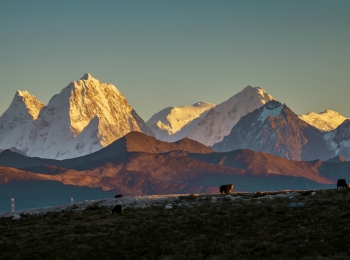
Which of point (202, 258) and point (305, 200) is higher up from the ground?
point (305, 200)

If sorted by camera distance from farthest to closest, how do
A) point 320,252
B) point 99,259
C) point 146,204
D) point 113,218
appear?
point 146,204
point 113,218
point 99,259
point 320,252

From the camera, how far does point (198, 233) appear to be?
48156mm

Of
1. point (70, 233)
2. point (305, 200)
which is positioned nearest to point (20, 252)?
point (70, 233)

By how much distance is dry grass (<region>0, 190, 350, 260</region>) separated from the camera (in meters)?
43.2

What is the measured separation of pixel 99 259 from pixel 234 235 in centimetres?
837

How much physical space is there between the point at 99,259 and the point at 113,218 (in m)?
11.5

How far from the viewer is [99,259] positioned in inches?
1735

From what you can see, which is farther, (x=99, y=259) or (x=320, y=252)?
(x=99, y=259)

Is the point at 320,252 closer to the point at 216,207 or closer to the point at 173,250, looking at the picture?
the point at 173,250

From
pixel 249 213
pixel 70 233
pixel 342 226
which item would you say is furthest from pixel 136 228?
pixel 342 226

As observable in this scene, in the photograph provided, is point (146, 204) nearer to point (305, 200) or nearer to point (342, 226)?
point (305, 200)

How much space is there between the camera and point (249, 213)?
52.2 meters

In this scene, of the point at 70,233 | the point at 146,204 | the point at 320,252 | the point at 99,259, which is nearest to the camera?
the point at 320,252

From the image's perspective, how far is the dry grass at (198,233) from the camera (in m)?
43.2
